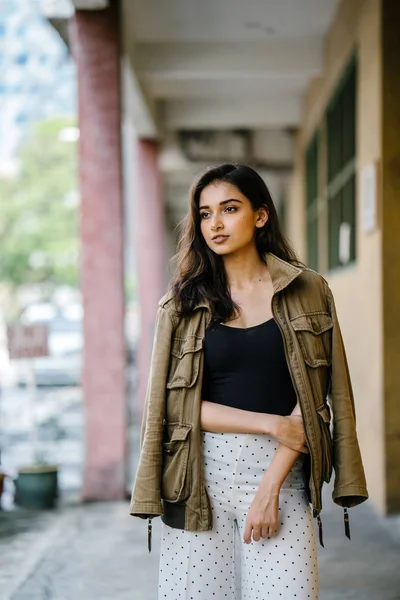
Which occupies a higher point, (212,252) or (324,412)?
(212,252)

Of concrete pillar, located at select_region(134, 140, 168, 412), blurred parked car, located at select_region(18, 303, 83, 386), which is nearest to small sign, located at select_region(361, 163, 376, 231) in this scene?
concrete pillar, located at select_region(134, 140, 168, 412)

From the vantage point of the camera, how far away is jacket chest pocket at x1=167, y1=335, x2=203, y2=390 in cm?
249

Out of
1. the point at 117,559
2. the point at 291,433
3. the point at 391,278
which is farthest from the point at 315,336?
the point at 391,278

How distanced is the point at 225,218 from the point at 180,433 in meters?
0.62

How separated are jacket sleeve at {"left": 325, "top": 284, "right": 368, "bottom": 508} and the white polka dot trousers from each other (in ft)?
0.36

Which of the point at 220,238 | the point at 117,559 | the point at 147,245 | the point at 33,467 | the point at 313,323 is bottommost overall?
the point at 117,559

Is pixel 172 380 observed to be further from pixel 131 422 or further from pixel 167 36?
pixel 131 422

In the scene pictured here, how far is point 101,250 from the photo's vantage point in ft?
23.5

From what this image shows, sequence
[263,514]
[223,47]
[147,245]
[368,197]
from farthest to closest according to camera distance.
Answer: [147,245], [223,47], [368,197], [263,514]

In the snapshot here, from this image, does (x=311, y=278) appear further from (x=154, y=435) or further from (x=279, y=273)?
(x=154, y=435)

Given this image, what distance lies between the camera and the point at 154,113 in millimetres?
11523

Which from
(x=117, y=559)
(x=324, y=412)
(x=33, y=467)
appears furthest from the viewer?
(x=33, y=467)

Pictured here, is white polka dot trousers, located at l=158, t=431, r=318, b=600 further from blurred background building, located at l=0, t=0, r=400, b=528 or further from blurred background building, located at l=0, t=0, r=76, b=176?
blurred background building, located at l=0, t=0, r=76, b=176

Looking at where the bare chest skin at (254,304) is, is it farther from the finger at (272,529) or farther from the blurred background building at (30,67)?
the blurred background building at (30,67)
